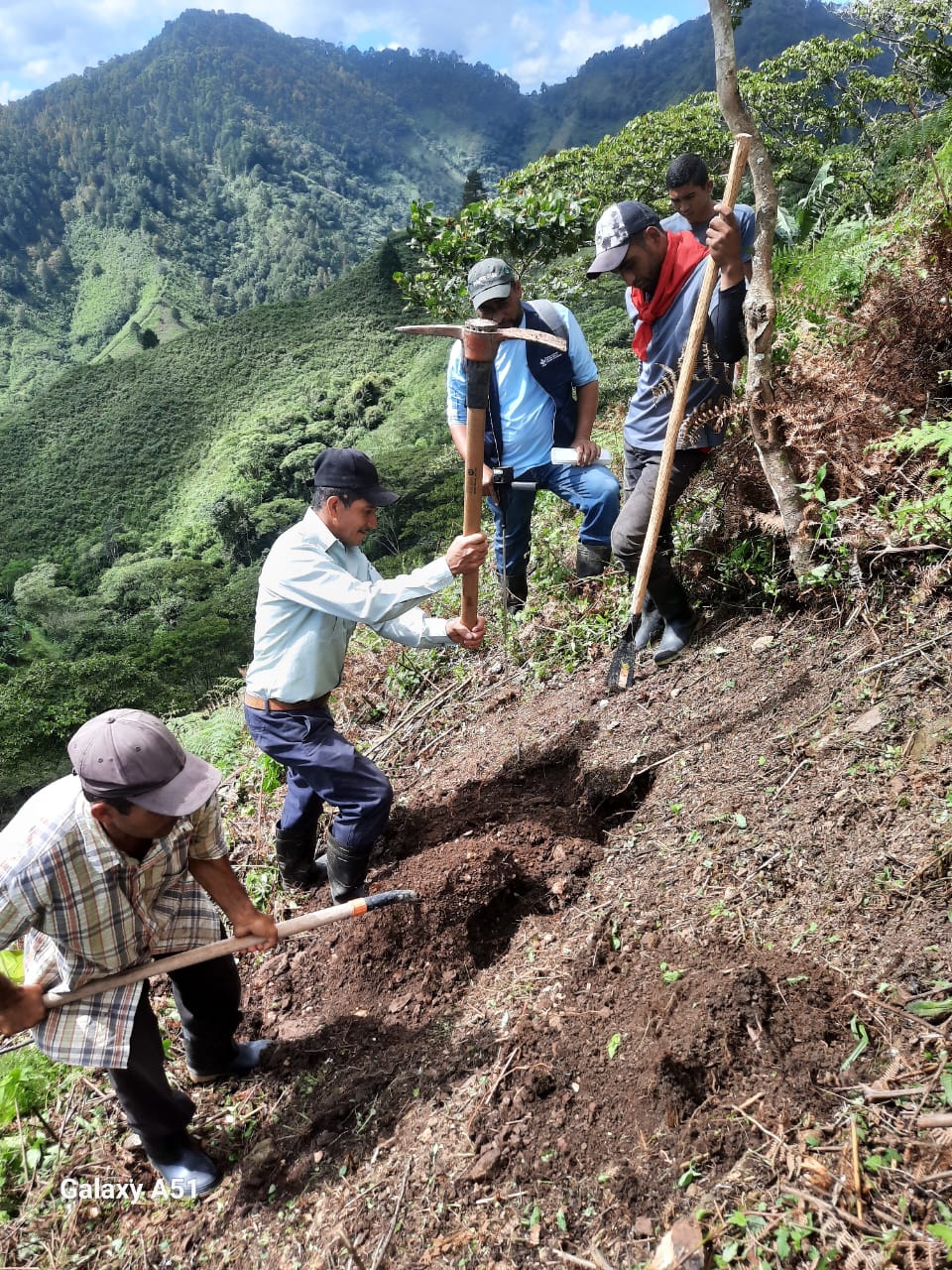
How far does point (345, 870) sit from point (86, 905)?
4.70 feet

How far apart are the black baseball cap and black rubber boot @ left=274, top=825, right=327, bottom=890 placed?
171 centimetres

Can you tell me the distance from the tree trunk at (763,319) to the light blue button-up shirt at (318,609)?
155 cm

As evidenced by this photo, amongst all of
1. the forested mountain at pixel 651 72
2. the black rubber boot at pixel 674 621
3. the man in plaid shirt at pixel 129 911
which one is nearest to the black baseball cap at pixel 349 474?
the man in plaid shirt at pixel 129 911

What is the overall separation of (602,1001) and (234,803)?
3731 millimetres

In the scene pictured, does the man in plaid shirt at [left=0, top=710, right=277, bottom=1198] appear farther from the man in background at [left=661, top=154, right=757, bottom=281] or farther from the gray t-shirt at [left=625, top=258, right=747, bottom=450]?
the man in background at [left=661, top=154, right=757, bottom=281]

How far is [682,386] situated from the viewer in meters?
3.30

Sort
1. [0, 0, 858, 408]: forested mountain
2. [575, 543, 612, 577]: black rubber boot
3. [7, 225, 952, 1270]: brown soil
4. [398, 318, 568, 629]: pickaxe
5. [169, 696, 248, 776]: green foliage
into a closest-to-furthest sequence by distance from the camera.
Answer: [7, 225, 952, 1270]: brown soil → [398, 318, 568, 629]: pickaxe → [575, 543, 612, 577]: black rubber boot → [169, 696, 248, 776]: green foliage → [0, 0, 858, 408]: forested mountain

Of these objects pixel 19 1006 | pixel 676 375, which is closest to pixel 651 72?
pixel 676 375

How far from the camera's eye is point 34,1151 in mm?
3041

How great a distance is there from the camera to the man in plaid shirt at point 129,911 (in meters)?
2.27

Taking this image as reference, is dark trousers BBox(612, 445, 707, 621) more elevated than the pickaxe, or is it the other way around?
the pickaxe

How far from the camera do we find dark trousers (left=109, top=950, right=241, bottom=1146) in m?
2.59

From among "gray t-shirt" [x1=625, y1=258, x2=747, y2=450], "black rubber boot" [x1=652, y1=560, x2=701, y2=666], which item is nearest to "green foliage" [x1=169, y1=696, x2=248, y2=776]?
"black rubber boot" [x1=652, y1=560, x2=701, y2=666]

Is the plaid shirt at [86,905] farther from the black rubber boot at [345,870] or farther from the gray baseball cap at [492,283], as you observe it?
the gray baseball cap at [492,283]
